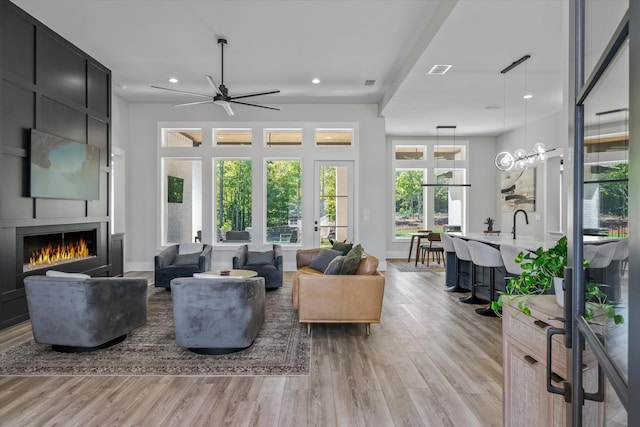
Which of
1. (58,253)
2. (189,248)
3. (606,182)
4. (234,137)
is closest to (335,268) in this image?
(606,182)

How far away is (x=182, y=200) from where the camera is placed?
7.75 metres

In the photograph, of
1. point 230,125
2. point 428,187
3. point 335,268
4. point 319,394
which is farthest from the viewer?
point 428,187

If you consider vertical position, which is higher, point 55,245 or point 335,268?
point 55,245

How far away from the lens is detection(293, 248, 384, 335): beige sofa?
362 cm

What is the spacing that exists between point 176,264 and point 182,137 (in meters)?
3.11

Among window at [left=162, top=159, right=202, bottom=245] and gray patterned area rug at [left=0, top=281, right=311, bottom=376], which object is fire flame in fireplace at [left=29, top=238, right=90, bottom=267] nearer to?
gray patterned area rug at [left=0, top=281, right=311, bottom=376]

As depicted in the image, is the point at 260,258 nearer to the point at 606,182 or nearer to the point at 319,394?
the point at 319,394

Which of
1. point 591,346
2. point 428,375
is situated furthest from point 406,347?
point 591,346

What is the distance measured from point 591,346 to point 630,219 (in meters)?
0.46

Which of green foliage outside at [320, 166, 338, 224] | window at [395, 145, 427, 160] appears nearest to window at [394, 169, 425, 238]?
window at [395, 145, 427, 160]

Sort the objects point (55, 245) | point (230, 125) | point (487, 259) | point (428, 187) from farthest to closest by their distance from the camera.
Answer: point (428, 187) < point (230, 125) < point (55, 245) < point (487, 259)

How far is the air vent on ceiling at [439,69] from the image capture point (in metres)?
4.77

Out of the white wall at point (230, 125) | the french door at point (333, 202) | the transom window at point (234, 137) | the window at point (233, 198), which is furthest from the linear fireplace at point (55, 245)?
the french door at point (333, 202)

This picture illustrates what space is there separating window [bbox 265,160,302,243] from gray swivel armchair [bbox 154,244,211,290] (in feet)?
6.02
